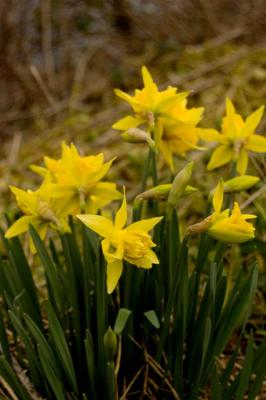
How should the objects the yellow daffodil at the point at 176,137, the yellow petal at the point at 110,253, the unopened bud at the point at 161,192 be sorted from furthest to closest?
the yellow daffodil at the point at 176,137
the unopened bud at the point at 161,192
the yellow petal at the point at 110,253

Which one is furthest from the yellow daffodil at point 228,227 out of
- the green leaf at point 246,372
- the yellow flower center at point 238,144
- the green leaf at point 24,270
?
the green leaf at point 24,270

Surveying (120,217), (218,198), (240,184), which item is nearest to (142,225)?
(120,217)

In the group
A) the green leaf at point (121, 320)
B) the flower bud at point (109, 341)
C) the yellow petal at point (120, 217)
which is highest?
the yellow petal at point (120, 217)

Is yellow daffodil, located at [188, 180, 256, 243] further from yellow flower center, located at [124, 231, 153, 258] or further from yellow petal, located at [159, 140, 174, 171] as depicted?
yellow petal, located at [159, 140, 174, 171]

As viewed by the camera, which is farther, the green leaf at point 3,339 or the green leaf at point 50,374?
the green leaf at point 3,339

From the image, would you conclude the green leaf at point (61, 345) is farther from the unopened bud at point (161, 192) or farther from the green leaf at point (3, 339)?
→ the unopened bud at point (161, 192)

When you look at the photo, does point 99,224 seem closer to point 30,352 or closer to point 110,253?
point 110,253

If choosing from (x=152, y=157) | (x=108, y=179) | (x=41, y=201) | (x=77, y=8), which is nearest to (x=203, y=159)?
(x=108, y=179)
